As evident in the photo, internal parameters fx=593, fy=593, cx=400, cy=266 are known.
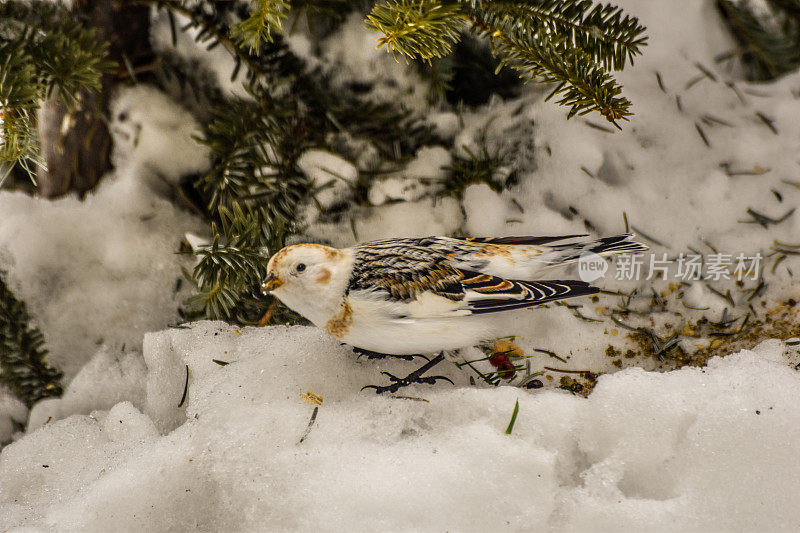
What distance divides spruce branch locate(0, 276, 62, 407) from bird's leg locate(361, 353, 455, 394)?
1201 mm

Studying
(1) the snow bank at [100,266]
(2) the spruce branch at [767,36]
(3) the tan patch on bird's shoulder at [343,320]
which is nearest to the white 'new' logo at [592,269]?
(3) the tan patch on bird's shoulder at [343,320]

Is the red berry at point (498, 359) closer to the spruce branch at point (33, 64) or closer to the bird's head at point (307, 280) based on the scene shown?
the bird's head at point (307, 280)

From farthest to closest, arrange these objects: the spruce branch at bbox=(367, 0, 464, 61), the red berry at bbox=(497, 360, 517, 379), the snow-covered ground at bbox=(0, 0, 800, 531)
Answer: the red berry at bbox=(497, 360, 517, 379) < the snow-covered ground at bbox=(0, 0, 800, 531) < the spruce branch at bbox=(367, 0, 464, 61)

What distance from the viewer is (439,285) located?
1.79m

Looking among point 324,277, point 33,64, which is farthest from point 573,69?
point 33,64

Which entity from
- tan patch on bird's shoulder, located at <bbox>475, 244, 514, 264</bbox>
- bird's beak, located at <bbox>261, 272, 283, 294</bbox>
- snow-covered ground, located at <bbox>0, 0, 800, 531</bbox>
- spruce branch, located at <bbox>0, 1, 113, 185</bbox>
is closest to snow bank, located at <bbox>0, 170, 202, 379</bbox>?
snow-covered ground, located at <bbox>0, 0, 800, 531</bbox>

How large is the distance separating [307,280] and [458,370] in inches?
24.8

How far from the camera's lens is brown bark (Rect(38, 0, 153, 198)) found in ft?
6.89

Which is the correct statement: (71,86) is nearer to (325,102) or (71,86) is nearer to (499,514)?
(325,102)

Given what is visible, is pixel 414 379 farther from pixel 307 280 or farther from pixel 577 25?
pixel 577 25

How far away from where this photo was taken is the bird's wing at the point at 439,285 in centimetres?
175

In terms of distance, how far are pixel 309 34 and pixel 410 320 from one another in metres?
1.10

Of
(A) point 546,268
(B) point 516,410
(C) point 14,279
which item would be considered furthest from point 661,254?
(C) point 14,279

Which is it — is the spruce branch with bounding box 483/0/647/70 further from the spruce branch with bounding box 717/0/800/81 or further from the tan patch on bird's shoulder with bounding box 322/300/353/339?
the tan patch on bird's shoulder with bounding box 322/300/353/339
